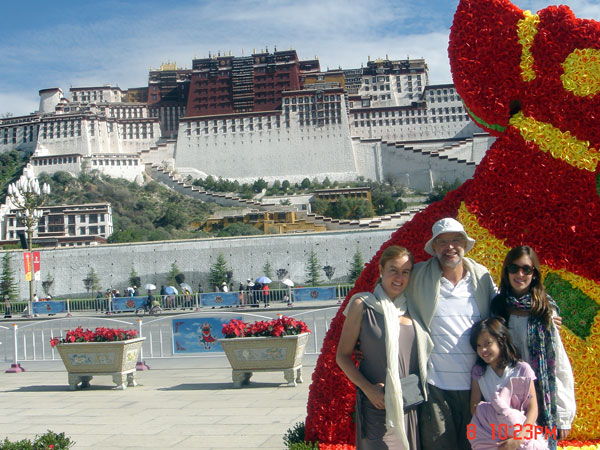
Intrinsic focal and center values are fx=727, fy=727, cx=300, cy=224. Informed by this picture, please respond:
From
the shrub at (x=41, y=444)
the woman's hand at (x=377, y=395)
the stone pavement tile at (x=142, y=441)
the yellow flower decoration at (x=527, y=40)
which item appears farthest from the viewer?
the stone pavement tile at (x=142, y=441)

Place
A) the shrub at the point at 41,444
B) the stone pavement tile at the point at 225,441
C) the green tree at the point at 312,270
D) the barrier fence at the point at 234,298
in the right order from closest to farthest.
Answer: the shrub at the point at 41,444, the stone pavement tile at the point at 225,441, the barrier fence at the point at 234,298, the green tree at the point at 312,270

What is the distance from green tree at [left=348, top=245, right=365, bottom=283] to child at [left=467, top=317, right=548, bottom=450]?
3024 cm

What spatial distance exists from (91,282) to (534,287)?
35.6 metres

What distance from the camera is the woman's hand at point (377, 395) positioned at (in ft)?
10.3

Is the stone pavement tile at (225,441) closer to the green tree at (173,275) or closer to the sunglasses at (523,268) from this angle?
the sunglasses at (523,268)

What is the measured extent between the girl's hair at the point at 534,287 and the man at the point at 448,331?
0.26 ft

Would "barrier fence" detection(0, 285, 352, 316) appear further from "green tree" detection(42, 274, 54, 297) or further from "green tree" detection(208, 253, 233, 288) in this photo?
"green tree" detection(42, 274, 54, 297)

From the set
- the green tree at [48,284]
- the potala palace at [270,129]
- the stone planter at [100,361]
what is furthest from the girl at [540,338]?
the potala palace at [270,129]

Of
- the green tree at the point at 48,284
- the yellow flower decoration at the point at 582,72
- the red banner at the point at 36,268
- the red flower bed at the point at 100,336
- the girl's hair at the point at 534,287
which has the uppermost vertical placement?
the yellow flower decoration at the point at 582,72

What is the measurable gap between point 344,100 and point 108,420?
58131mm

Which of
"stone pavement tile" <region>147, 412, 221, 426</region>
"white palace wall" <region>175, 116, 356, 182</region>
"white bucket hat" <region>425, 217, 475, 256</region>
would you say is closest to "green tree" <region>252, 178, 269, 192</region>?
"white palace wall" <region>175, 116, 356, 182</region>

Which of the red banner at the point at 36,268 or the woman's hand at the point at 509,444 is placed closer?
the woman's hand at the point at 509,444

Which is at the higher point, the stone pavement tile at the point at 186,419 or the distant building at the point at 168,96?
the distant building at the point at 168,96

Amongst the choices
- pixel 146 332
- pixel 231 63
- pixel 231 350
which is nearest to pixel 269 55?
pixel 231 63
